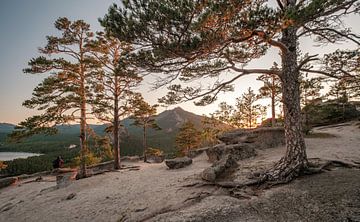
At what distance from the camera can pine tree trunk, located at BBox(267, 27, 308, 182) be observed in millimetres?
6832

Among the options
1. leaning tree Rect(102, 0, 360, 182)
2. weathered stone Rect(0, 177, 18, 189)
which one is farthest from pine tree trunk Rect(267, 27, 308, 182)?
weathered stone Rect(0, 177, 18, 189)

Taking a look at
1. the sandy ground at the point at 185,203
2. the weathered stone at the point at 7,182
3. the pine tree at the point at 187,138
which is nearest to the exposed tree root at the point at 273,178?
the sandy ground at the point at 185,203

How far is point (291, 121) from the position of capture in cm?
690

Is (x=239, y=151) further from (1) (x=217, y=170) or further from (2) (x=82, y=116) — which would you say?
(2) (x=82, y=116)

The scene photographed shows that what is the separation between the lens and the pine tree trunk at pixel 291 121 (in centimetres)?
683

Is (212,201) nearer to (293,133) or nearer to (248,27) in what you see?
(293,133)

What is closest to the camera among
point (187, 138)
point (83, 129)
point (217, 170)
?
point (217, 170)

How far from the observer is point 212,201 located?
20.2ft

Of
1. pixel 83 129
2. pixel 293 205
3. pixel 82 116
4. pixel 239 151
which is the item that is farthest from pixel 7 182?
pixel 293 205

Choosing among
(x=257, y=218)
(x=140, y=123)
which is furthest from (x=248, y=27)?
(x=140, y=123)

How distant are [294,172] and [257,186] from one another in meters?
1.27

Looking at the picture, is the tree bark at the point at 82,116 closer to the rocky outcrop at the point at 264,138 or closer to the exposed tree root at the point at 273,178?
the exposed tree root at the point at 273,178

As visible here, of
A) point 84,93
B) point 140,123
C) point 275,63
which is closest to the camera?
point 84,93

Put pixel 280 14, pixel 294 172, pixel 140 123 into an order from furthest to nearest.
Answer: pixel 140 123, pixel 294 172, pixel 280 14
